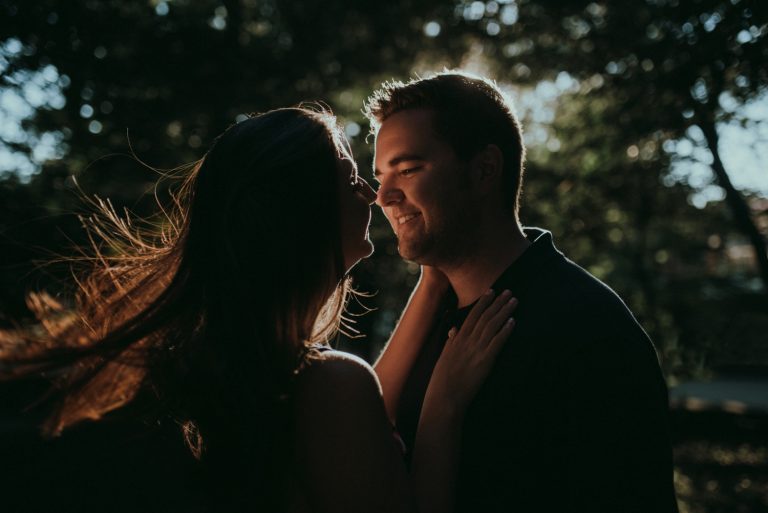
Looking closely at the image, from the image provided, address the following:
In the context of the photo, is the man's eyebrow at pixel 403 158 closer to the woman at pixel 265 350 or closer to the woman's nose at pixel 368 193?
the woman's nose at pixel 368 193

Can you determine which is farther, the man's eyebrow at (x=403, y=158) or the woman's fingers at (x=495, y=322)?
the man's eyebrow at (x=403, y=158)

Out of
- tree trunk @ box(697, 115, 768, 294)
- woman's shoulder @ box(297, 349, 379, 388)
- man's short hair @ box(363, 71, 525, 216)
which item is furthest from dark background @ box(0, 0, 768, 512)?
woman's shoulder @ box(297, 349, 379, 388)

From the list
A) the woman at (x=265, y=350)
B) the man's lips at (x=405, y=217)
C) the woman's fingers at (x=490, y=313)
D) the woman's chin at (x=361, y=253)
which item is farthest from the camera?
the man's lips at (x=405, y=217)

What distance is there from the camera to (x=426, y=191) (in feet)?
9.52

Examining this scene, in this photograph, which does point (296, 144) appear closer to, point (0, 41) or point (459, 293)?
point (459, 293)

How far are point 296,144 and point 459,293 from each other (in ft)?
3.88

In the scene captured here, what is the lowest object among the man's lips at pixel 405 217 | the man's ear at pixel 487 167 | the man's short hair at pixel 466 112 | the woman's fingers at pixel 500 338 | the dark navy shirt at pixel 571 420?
the dark navy shirt at pixel 571 420

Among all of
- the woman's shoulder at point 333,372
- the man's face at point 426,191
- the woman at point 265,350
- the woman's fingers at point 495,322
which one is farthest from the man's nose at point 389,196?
the woman's shoulder at point 333,372

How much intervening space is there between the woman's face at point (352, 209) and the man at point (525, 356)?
12.1 inches

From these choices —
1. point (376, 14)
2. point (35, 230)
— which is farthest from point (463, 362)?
point (376, 14)

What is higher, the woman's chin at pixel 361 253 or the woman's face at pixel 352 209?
the woman's face at pixel 352 209

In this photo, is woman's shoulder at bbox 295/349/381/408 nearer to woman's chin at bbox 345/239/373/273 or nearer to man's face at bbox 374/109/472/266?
woman's chin at bbox 345/239/373/273

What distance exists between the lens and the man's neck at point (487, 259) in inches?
112

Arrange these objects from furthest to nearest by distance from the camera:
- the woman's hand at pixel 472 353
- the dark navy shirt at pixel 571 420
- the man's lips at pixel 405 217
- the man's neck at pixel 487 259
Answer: the man's lips at pixel 405 217
the man's neck at pixel 487 259
the woman's hand at pixel 472 353
the dark navy shirt at pixel 571 420
